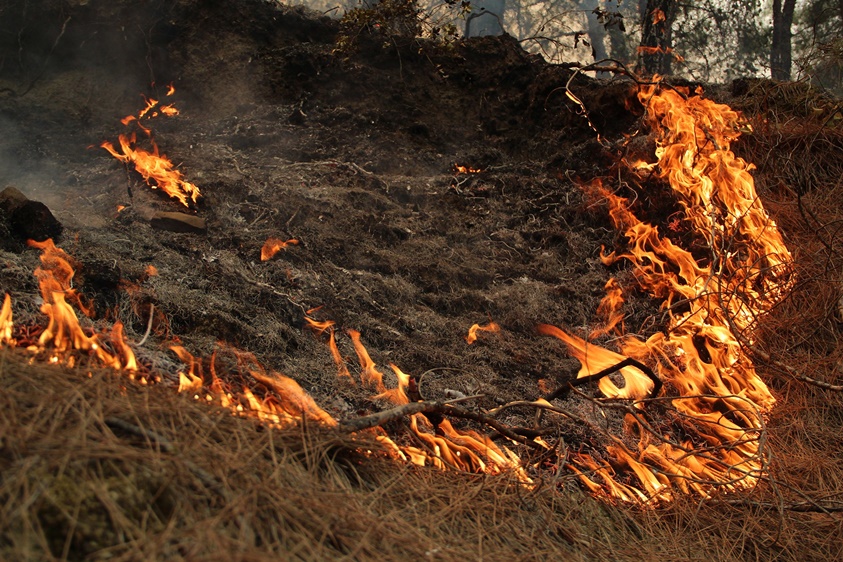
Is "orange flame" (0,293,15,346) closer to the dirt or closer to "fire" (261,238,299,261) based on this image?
the dirt

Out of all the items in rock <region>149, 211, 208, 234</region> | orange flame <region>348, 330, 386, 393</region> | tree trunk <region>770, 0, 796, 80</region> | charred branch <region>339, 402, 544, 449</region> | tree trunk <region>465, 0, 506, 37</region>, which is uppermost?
tree trunk <region>465, 0, 506, 37</region>

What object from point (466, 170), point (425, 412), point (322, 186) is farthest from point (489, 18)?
point (425, 412)

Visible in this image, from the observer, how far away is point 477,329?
204 inches

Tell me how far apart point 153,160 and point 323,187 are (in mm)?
1593

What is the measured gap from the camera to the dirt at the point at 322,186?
4547 mm

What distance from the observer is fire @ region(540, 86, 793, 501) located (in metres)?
3.66

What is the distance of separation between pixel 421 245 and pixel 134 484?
4.41 meters

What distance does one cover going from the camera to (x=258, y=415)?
263cm

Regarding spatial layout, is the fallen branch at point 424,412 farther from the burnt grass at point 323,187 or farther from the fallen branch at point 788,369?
the fallen branch at point 788,369

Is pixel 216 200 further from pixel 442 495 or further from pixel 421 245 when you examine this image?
pixel 442 495

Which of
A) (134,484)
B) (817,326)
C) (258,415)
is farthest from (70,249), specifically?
(817,326)

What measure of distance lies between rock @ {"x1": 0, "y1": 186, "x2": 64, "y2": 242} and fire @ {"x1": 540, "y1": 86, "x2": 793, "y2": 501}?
363 centimetres

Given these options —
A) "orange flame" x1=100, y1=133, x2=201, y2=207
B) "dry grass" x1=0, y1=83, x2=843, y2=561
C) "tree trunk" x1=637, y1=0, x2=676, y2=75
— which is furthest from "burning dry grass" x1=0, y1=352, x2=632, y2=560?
"tree trunk" x1=637, y1=0, x2=676, y2=75

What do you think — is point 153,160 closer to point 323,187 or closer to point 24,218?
point 323,187
